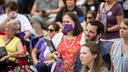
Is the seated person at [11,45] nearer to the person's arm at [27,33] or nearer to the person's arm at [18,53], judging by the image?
the person's arm at [18,53]

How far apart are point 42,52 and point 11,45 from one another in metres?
0.60

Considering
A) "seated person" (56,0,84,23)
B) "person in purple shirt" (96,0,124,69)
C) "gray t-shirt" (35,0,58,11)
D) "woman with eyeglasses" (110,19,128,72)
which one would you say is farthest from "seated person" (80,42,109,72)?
"gray t-shirt" (35,0,58,11)

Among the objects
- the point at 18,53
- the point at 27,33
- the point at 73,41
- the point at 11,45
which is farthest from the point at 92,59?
the point at 27,33

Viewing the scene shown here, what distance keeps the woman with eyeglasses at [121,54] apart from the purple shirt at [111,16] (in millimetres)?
1671

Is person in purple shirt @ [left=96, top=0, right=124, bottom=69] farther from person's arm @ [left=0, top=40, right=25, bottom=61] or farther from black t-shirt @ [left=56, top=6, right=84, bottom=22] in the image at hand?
person's arm @ [left=0, top=40, right=25, bottom=61]

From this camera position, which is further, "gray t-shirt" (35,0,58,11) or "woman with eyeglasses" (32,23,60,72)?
"gray t-shirt" (35,0,58,11)

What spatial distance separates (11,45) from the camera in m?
7.95

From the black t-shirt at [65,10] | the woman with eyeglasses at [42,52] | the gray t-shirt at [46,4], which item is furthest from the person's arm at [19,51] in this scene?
the gray t-shirt at [46,4]

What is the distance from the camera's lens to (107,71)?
579cm

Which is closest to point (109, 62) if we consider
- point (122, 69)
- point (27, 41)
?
point (122, 69)

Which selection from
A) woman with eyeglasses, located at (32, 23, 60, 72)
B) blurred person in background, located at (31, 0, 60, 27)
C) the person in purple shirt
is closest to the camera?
woman with eyeglasses, located at (32, 23, 60, 72)

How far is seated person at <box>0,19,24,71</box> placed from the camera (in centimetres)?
782

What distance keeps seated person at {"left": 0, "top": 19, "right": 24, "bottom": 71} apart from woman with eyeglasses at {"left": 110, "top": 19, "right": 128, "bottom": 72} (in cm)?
198

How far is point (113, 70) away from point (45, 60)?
2.24 m
